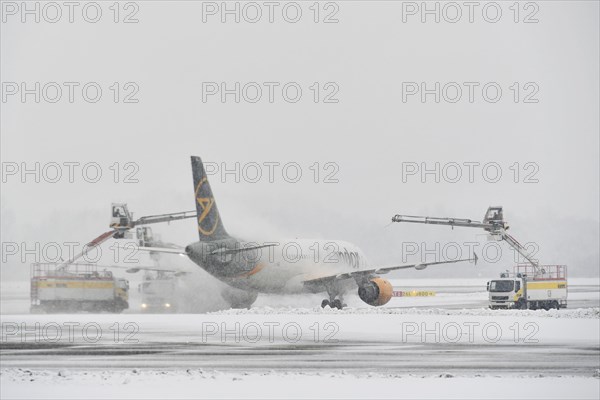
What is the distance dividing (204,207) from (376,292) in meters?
12.5

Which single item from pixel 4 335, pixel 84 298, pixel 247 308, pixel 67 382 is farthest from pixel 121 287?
pixel 67 382

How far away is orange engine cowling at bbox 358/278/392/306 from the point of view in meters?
57.0

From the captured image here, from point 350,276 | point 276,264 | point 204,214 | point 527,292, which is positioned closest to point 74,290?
point 204,214

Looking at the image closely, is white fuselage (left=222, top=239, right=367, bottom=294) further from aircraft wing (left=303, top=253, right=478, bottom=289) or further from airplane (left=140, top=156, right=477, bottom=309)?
aircraft wing (left=303, top=253, right=478, bottom=289)

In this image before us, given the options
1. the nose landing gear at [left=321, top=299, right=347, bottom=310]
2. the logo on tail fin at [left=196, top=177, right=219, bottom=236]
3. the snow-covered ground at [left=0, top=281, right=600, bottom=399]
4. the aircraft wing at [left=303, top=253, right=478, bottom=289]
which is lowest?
the nose landing gear at [left=321, top=299, right=347, bottom=310]

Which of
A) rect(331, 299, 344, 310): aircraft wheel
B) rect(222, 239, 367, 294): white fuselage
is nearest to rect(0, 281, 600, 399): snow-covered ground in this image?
rect(222, 239, 367, 294): white fuselage

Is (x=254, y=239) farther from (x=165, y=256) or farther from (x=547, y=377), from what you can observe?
(x=547, y=377)

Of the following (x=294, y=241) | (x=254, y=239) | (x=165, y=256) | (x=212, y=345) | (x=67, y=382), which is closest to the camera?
(x=67, y=382)

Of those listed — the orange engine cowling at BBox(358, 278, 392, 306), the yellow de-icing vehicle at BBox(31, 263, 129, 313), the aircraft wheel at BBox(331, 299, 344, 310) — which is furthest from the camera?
the yellow de-icing vehicle at BBox(31, 263, 129, 313)

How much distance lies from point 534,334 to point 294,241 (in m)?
24.0

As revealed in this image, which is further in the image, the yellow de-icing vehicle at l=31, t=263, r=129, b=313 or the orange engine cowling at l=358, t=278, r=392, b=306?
the yellow de-icing vehicle at l=31, t=263, r=129, b=313

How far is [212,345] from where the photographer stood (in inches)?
1278

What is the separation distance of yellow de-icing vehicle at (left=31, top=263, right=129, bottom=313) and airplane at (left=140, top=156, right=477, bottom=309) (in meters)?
6.38

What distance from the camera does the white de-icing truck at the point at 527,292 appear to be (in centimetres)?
5709
